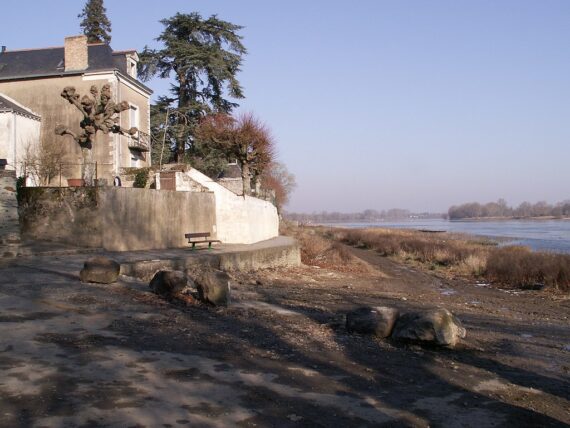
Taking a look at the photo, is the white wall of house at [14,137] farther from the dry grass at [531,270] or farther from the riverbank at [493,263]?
the dry grass at [531,270]

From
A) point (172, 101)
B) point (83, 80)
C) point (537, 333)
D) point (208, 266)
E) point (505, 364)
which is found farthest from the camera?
point (172, 101)

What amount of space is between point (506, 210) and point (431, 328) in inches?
6035

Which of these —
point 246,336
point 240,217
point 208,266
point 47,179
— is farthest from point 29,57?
point 246,336

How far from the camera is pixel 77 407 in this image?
14.6 feet

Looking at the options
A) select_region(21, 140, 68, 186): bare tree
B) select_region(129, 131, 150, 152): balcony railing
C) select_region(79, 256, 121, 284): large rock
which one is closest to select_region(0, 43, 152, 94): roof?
select_region(129, 131, 150, 152): balcony railing

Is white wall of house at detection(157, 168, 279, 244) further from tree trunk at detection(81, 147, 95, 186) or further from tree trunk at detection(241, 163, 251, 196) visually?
tree trunk at detection(81, 147, 95, 186)

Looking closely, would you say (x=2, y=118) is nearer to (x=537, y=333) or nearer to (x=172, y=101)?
(x=172, y=101)

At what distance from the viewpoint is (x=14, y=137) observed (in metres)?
22.5

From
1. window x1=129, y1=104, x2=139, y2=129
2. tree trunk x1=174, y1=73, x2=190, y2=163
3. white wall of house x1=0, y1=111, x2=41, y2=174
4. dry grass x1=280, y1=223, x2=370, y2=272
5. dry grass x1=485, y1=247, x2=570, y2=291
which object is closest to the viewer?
dry grass x1=485, y1=247, x2=570, y2=291

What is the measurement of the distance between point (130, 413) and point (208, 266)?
34.7 ft

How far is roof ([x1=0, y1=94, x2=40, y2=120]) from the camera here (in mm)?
22408

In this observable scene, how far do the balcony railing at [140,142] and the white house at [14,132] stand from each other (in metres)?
4.23

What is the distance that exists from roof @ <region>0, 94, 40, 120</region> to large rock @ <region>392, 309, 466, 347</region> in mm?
20459

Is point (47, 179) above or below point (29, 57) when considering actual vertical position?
below
